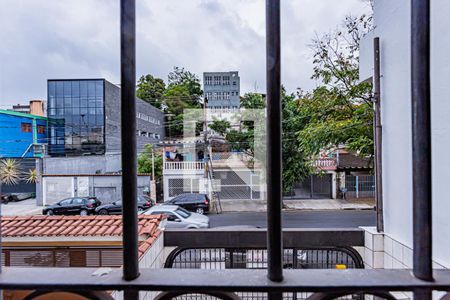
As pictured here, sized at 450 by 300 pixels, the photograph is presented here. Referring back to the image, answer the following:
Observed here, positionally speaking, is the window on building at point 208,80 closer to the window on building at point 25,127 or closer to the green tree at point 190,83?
the green tree at point 190,83

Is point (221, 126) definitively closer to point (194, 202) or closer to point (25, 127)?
point (194, 202)

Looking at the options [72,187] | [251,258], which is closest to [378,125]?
[251,258]

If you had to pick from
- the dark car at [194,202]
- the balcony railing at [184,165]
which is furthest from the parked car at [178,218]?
the balcony railing at [184,165]

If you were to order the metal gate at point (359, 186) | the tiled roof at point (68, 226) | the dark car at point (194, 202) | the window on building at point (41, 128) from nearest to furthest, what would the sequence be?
the tiled roof at point (68, 226)
the window on building at point (41, 128)
the metal gate at point (359, 186)
the dark car at point (194, 202)

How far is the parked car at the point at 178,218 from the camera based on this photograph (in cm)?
472

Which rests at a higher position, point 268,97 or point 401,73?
point 401,73

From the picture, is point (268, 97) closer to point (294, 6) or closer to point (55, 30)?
point (294, 6)

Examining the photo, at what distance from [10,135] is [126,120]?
17.6 feet

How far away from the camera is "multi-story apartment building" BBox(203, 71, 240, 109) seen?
13.2 ft

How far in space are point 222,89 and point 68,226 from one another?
2.92 metres

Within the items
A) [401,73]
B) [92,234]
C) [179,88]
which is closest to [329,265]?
[401,73]

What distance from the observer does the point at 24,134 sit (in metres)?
5.35

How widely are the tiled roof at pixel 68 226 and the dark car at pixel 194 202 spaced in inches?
138

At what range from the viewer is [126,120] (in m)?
0.33
